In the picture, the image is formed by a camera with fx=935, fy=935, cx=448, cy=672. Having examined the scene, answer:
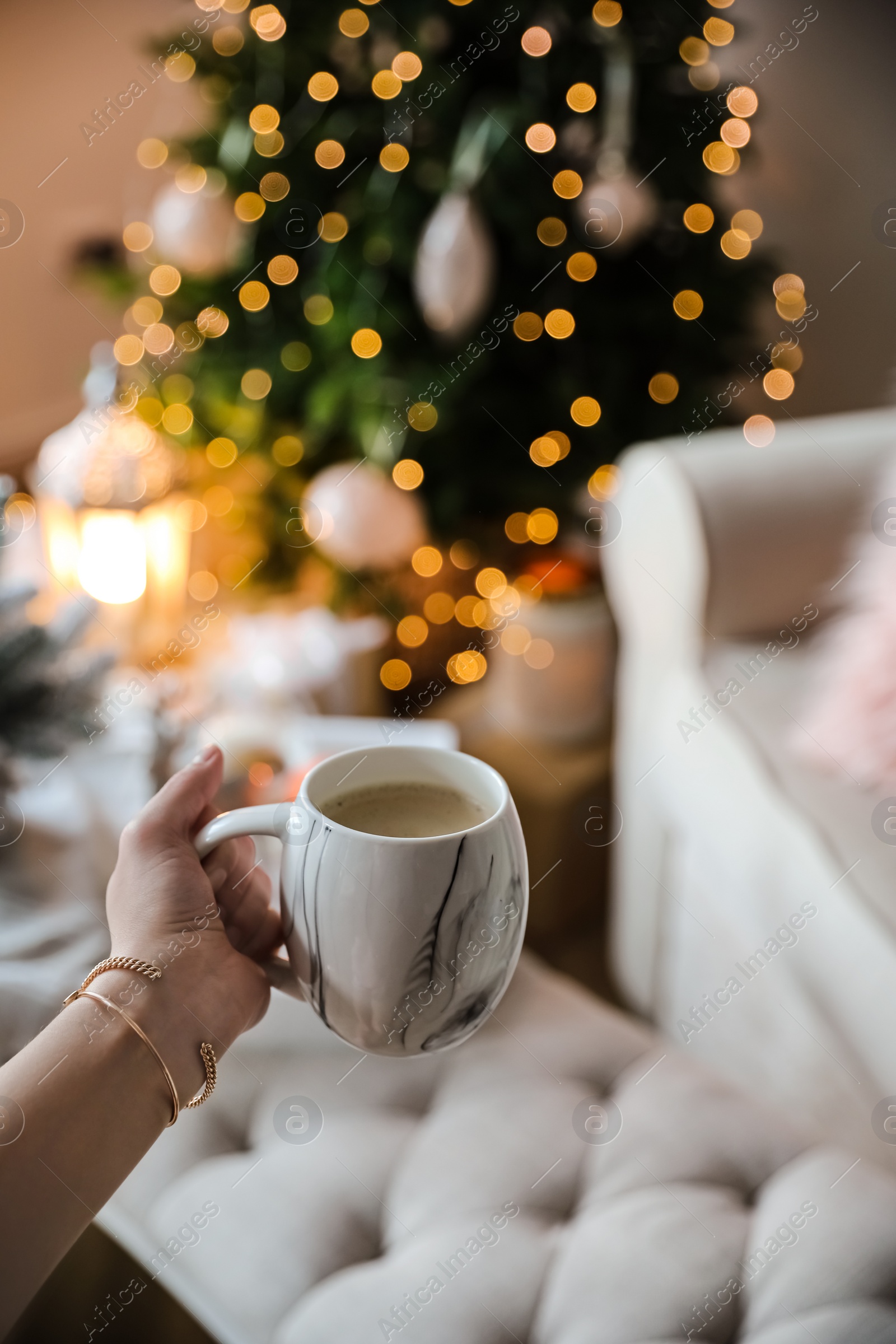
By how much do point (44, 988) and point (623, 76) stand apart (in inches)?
54.3

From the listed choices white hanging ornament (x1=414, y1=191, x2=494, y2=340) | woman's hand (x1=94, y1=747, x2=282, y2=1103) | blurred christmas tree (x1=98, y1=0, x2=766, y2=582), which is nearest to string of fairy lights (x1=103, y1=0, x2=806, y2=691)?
blurred christmas tree (x1=98, y1=0, x2=766, y2=582)

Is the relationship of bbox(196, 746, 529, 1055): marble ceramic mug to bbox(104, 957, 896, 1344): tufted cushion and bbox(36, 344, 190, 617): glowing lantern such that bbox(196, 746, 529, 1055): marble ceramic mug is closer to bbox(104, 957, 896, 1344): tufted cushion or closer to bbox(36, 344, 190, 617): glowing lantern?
bbox(104, 957, 896, 1344): tufted cushion

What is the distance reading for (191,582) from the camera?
1928 millimetres

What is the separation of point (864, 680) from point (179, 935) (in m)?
0.73

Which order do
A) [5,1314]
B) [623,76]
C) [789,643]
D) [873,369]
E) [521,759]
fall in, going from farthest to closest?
[873,369] → [521,759] → [623,76] → [789,643] → [5,1314]

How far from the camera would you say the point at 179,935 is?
505 mm

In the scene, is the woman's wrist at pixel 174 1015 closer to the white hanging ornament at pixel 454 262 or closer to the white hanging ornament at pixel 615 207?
the white hanging ornament at pixel 454 262

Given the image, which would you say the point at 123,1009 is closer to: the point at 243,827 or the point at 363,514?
the point at 243,827

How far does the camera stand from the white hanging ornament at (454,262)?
127 cm

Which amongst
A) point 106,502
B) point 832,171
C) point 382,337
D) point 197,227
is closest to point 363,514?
point 382,337

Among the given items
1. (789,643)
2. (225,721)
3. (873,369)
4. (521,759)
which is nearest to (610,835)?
(521,759)

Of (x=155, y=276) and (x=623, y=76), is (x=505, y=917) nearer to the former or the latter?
(x=623, y=76)

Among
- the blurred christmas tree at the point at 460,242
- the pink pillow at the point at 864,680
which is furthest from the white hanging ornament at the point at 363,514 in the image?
the pink pillow at the point at 864,680

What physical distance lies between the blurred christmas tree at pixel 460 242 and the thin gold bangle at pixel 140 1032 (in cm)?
109
